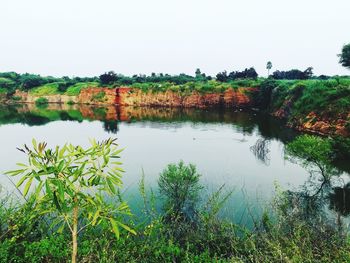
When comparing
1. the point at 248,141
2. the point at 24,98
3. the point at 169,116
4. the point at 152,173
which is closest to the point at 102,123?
the point at 169,116

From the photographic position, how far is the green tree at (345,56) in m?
67.5

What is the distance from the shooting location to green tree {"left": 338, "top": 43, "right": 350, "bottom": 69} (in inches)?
2658

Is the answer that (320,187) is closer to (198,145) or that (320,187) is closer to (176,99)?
(198,145)

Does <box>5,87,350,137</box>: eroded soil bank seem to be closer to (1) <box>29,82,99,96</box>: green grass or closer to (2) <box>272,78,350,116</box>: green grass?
(2) <box>272,78,350,116</box>: green grass

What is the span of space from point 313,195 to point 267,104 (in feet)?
215

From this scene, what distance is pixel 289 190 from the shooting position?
83.0 feet

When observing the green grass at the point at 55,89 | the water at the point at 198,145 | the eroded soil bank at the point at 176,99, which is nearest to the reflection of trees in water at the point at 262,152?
the water at the point at 198,145

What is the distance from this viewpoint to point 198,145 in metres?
45.4

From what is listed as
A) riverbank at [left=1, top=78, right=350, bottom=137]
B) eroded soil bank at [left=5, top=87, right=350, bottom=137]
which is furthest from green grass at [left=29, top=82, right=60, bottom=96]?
eroded soil bank at [left=5, top=87, right=350, bottom=137]

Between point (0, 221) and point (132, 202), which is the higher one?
point (0, 221)

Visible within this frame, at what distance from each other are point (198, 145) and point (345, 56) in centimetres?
4689

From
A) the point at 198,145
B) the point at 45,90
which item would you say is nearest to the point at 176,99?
the point at 198,145

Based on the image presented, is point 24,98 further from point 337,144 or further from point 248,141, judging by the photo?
point 337,144

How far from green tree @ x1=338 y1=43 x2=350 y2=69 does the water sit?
856 inches
